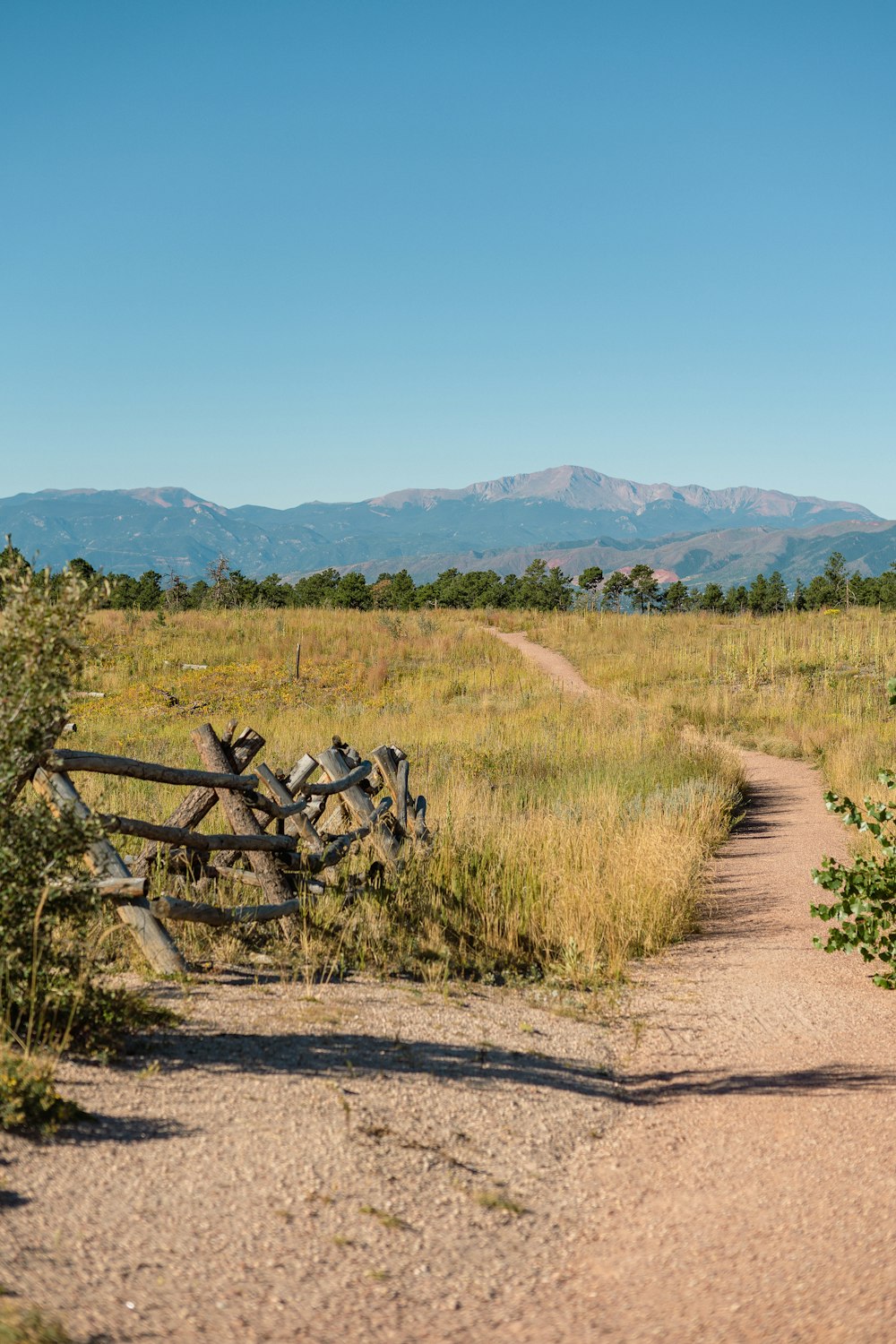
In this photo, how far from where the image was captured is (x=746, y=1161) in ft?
12.3

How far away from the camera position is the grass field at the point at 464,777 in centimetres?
611

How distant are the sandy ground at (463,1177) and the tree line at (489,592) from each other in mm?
33571

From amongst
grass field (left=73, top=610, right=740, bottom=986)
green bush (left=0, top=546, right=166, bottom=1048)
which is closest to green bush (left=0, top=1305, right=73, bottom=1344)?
green bush (left=0, top=546, right=166, bottom=1048)

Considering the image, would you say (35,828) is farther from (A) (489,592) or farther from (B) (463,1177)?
(A) (489,592)

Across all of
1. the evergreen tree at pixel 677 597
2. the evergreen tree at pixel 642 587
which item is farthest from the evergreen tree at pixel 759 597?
the evergreen tree at pixel 642 587

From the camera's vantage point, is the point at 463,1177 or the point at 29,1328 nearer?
the point at 29,1328

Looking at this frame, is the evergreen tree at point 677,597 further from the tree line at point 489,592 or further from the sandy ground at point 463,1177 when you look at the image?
the sandy ground at point 463,1177

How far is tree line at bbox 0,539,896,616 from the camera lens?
4519 centimetres

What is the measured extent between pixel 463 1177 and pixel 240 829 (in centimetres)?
301

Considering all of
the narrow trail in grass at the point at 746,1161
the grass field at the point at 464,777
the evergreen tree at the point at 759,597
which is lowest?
the narrow trail in grass at the point at 746,1161

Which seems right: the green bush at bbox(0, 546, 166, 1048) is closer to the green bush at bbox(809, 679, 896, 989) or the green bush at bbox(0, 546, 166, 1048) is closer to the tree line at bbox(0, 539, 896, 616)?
the green bush at bbox(809, 679, 896, 989)

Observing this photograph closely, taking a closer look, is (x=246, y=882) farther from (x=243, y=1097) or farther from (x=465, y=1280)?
(x=465, y=1280)

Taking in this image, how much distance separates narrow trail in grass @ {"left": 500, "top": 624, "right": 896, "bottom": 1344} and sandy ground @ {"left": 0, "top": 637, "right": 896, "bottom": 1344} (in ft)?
0.04

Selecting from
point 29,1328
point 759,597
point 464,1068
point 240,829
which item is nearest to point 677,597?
point 759,597
